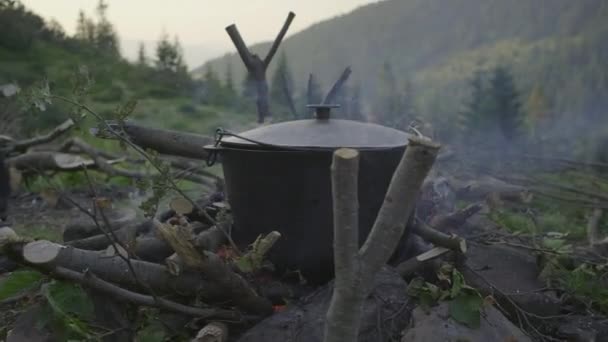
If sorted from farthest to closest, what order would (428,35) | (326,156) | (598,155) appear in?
(428,35) < (598,155) < (326,156)

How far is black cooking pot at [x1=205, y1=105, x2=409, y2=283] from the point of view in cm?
193

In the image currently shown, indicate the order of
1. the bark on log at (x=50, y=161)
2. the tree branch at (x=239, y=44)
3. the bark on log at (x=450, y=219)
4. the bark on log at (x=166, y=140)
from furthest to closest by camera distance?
the bark on log at (x=50, y=161), the tree branch at (x=239, y=44), the bark on log at (x=166, y=140), the bark on log at (x=450, y=219)

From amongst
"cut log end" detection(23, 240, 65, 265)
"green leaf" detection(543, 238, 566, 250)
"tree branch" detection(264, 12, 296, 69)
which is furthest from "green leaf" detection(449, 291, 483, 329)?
"tree branch" detection(264, 12, 296, 69)

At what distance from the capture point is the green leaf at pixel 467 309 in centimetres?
174

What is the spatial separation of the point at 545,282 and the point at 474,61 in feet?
72.6

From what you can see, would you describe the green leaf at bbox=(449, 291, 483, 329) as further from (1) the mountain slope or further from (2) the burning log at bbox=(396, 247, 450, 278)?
(1) the mountain slope

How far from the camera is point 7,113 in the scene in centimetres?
746

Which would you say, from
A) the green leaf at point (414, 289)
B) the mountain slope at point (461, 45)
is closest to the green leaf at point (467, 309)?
the green leaf at point (414, 289)

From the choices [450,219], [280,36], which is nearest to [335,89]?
[450,219]

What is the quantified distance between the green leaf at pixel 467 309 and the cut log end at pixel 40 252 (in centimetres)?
138

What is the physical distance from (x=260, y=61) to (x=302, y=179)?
1.79m

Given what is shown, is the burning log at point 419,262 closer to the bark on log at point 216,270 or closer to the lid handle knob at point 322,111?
the bark on log at point 216,270

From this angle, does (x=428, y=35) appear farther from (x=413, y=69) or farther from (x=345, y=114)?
(x=345, y=114)

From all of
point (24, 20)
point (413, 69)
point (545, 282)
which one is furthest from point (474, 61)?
point (545, 282)
